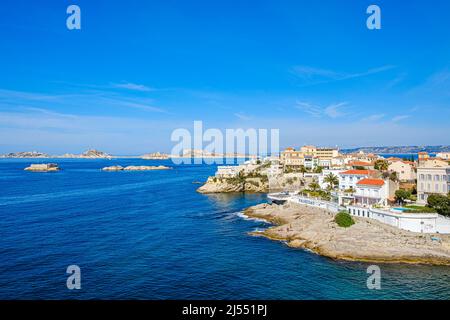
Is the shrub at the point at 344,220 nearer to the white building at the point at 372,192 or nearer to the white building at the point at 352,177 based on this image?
A: the white building at the point at 372,192

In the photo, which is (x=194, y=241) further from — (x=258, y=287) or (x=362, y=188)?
(x=362, y=188)

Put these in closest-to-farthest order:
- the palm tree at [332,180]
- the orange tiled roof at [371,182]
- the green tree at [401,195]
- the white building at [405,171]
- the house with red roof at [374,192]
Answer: the green tree at [401,195], the house with red roof at [374,192], the orange tiled roof at [371,182], the white building at [405,171], the palm tree at [332,180]

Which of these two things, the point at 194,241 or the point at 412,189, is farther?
the point at 412,189

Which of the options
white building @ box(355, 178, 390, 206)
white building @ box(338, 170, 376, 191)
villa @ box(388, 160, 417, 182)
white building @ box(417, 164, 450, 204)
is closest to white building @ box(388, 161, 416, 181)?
villa @ box(388, 160, 417, 182)

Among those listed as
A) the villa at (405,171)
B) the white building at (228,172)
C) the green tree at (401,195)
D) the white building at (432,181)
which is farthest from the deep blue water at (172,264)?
the white building at (228,172)

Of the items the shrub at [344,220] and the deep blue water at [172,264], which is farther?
the shrub at [344,220]

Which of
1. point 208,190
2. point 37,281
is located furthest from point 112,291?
point 208,190
